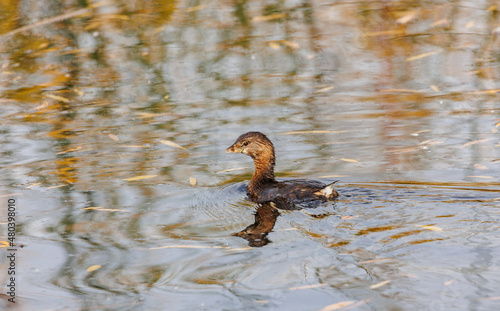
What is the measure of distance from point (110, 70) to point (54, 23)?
3.36 m

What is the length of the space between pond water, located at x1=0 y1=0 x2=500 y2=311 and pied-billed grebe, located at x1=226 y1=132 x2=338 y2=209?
0.18 metres

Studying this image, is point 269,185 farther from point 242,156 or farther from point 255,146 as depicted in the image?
point 242,156

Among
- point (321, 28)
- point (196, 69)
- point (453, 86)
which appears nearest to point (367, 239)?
point (453, 86)

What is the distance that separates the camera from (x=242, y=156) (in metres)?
9.39

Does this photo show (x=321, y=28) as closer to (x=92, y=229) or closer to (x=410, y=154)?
(x=410, y=154)

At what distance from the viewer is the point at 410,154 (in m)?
8.34

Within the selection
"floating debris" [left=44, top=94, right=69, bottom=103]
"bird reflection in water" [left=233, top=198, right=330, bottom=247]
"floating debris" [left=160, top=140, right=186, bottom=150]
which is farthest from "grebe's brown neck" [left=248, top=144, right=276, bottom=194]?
"floating debris" [left=44, top=94, right=69, bottom=103]

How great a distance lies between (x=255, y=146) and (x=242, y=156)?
1226 mm

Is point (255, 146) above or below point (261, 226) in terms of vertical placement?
above

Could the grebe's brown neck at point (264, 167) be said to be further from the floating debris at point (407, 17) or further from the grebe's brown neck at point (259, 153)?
the floating debris at point (407, 17)

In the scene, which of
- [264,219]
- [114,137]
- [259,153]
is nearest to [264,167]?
[259,153]

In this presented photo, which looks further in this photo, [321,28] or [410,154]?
[321,28]

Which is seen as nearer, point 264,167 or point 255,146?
point 264,167

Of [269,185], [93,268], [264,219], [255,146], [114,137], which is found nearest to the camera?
[93,268]
